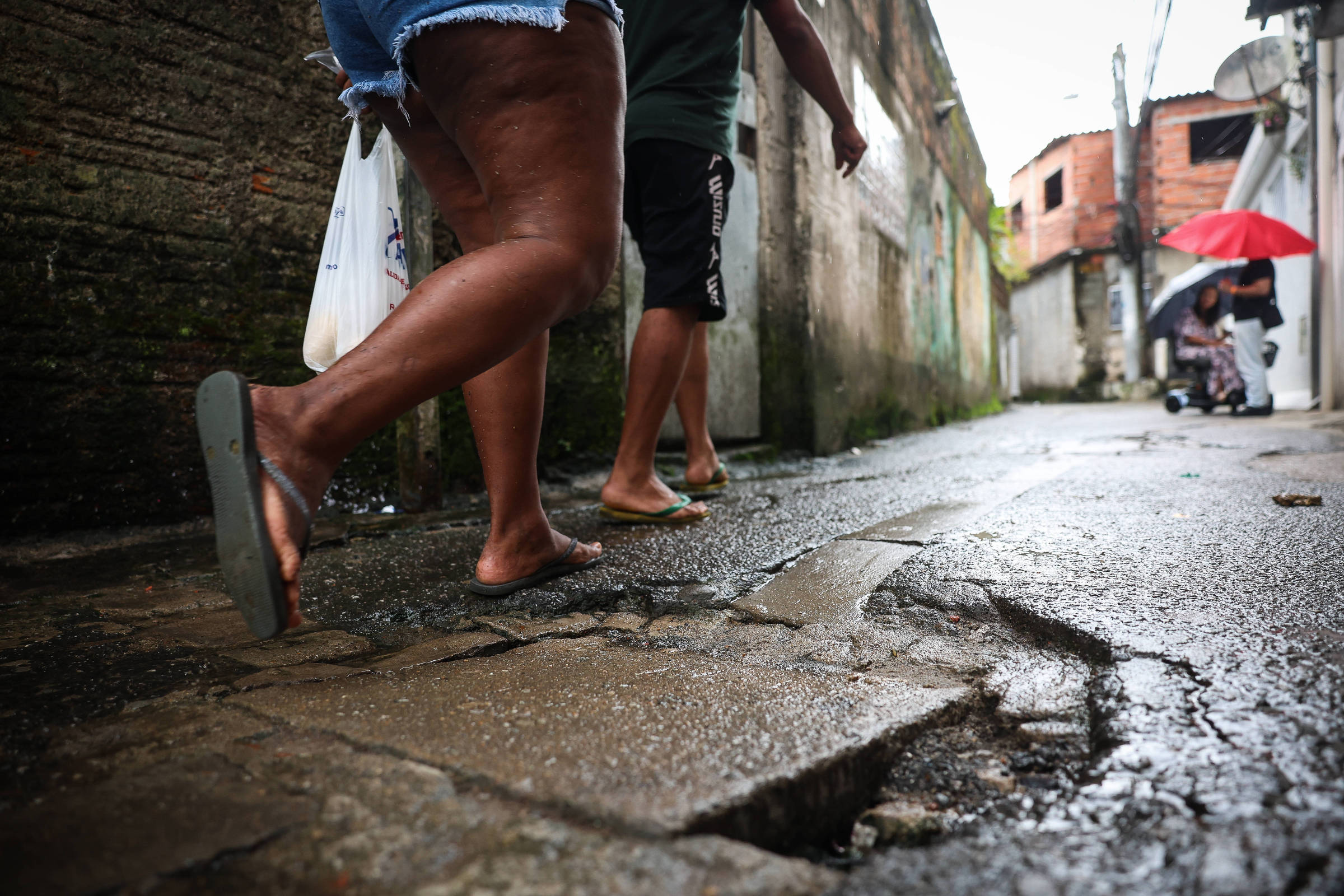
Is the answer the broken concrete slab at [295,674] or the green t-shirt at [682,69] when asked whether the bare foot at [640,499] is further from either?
the broken concrete slab at [295,674]

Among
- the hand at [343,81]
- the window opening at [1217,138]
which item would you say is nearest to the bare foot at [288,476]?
the hand at [343,81]

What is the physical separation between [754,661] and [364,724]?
496mm

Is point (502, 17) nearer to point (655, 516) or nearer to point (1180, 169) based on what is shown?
point (655, 516)

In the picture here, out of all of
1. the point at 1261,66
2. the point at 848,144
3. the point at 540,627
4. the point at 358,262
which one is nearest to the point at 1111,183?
the point at 1261,66

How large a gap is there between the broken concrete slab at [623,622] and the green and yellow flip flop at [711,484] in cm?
140

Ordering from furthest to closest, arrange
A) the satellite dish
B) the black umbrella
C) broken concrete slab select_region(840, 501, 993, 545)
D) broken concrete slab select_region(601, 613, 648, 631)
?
the black umbrella < the satellite dish < broken concrete slab select_region(840, 501, 993, 545) < broken concrete slab select_region(601, 613, 648, 631)

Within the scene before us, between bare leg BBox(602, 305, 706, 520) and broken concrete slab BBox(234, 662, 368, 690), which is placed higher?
bare leg BBox(602, 305, 706, 520)

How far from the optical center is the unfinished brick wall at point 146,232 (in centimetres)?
198

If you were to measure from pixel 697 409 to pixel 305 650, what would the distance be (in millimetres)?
1670

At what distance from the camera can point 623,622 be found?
1.24 metres

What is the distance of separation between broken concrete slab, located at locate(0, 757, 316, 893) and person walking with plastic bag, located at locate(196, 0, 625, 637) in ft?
0.72

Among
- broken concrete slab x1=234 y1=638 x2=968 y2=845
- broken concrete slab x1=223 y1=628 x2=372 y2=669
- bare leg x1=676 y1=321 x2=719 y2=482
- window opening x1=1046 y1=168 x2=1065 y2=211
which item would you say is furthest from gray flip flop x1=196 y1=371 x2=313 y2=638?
window opening x1=1046 y1=168 x2=1065 y2=211

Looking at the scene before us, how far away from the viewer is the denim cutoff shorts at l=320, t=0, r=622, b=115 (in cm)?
111

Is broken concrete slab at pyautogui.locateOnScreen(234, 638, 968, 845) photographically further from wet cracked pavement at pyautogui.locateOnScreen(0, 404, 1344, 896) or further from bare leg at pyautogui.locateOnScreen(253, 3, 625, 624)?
bare leg at pyautogui.locateOnScreen(253, 3, 625, 624)
